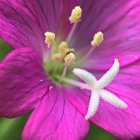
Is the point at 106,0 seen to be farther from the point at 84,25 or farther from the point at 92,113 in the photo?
the point at 92,113

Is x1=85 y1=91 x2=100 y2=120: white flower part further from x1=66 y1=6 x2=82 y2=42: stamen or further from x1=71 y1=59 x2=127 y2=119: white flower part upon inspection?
x1=66 y1=6 x2=82 y2=42: stamen

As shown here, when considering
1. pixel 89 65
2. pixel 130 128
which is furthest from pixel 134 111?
pixel 89 65

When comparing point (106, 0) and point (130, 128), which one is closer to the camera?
point (130, 128)

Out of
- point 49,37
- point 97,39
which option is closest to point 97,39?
point 97,39

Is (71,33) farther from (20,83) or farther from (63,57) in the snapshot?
(20,83)

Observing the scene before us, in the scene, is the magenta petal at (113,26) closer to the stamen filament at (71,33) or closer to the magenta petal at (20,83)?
the stamen filament at (71,33)

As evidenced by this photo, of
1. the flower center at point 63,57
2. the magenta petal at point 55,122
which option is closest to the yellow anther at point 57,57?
the flower center at point 63,57
